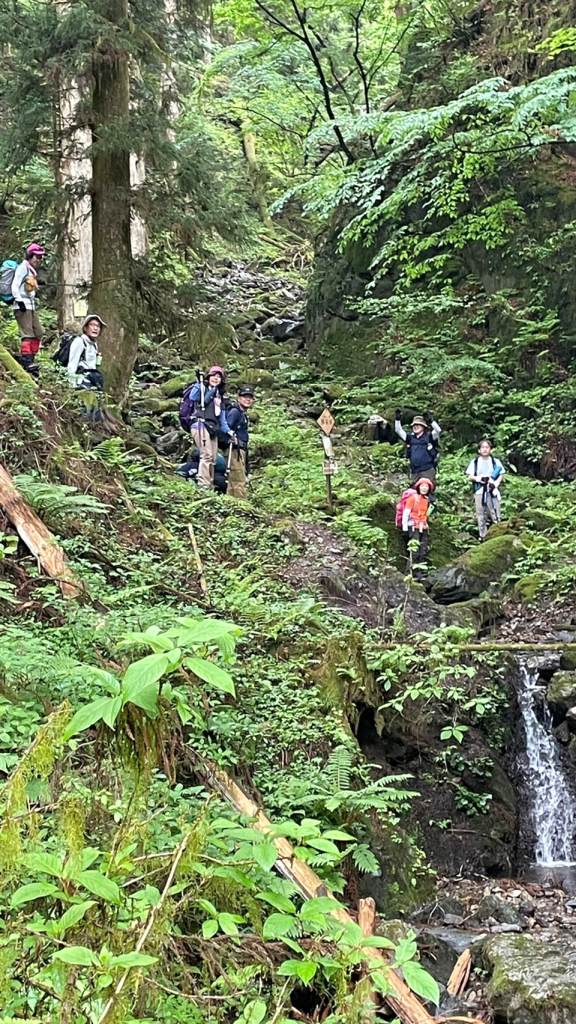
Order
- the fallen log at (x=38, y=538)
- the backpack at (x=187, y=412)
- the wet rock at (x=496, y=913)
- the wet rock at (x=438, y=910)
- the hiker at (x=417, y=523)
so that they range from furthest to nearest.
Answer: the hiker at (x=417, y=523)
the backpack at (x=187, y=412)
the wet rock at (x=496, y=913)
the wet rock at (x=438, y=910)
the fallen log at (x=38, y=538)

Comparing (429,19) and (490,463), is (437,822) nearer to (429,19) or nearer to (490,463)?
(490,463)

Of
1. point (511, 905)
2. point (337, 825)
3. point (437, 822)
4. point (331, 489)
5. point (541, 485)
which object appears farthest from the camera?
point (541, 485)

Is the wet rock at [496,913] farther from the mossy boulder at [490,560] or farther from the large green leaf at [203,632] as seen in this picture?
the mossy boulder at [490,560]

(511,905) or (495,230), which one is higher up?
(495,230)

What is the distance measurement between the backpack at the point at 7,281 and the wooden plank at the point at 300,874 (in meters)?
6.67

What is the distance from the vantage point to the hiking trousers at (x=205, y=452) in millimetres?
10039

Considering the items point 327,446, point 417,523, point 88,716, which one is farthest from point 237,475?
point 88,716

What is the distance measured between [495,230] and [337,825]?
13.5 m

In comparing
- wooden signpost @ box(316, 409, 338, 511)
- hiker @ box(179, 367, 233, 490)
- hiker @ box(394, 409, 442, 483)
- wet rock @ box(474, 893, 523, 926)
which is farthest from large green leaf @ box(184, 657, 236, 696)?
hiker @ box(394, 409, 442, 483)

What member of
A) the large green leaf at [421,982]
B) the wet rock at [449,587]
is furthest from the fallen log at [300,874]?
the wet rock at [449,587]

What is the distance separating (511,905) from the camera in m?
5.88

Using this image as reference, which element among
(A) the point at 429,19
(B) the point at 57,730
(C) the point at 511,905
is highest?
(A) the point at 429,19

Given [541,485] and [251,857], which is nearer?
[251,857]

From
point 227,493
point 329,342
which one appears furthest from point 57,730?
point 329,342
